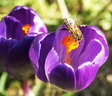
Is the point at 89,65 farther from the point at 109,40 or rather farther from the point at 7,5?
the point at 7,5

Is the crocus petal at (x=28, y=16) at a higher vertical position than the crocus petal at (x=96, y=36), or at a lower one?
higher

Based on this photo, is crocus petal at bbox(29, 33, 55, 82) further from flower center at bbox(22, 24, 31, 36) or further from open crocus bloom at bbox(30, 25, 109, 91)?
flower center at bbox(22, 24, 31, 36)

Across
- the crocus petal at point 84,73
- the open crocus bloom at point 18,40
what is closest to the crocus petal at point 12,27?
the open crocus bloom at point 18,40

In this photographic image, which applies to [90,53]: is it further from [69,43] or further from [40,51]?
[40,51]

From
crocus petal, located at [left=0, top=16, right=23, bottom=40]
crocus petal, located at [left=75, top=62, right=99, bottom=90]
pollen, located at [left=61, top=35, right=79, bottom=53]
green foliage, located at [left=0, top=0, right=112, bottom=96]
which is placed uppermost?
crocus petal, located at [left=0, top=16, right=23, bottom=40]

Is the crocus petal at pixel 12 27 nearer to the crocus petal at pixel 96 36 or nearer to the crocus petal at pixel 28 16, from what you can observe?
the crocus petal at pixel 28 16

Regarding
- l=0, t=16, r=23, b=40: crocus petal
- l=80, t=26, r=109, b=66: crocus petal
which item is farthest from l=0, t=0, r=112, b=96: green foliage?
l=80, t=26, r=109, b=66: crocus petal

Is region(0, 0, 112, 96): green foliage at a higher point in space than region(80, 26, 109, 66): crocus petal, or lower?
lower

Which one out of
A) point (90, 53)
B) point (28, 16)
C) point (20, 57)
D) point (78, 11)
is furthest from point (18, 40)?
point (78, 11)

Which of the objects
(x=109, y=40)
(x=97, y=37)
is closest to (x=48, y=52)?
(x=97, y=37)
